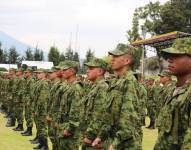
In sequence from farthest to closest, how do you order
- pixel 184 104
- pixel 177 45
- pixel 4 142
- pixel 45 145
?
1. pixel 4 142
2. pixel 45 145
3. pixel 177 45
4. pixel 184 104

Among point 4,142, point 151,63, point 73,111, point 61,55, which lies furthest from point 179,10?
point 73,111

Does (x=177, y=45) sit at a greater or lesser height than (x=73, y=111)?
greater

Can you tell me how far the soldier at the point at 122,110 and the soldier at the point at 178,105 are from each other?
1.84 ft

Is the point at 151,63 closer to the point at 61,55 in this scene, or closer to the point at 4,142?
the point at 61,55

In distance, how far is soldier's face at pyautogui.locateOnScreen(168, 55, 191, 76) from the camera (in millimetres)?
3652

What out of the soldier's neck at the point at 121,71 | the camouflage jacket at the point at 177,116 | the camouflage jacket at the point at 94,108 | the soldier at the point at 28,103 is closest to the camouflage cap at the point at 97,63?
the camouflage jacket at the point at 94,108

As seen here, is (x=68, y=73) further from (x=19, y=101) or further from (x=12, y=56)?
(x=12, y=56)

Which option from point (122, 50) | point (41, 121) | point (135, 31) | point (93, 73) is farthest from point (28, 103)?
point (135, 31)

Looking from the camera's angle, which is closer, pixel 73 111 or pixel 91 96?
pixel 91 96

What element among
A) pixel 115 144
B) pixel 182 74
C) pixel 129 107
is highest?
pixel 182 74

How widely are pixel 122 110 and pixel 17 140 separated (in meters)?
7.53

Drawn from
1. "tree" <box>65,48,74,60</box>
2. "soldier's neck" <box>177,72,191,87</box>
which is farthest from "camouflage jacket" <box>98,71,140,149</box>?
"tree" <box>65,48,74,60</box>

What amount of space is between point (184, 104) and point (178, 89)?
0.28 metres

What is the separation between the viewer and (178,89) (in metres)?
3.72
